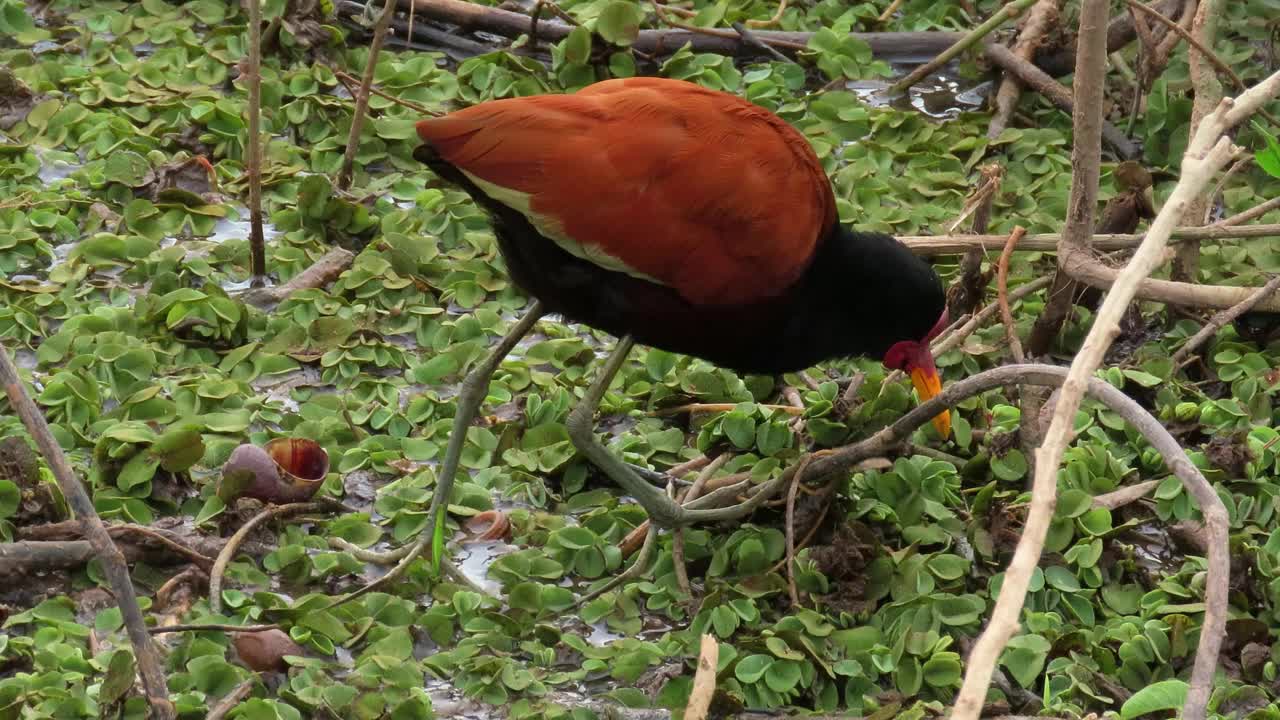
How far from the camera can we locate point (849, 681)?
10.8 feet

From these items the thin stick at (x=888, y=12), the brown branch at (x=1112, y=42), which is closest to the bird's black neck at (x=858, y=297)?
the brown branch at (x=1112, y=42)

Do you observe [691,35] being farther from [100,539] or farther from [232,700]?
[100,539]

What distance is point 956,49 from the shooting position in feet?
17.4

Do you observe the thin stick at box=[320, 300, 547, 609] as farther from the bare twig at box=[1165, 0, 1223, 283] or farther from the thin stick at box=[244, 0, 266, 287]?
the bare twig at box=[1165, 0, 1223, 283]

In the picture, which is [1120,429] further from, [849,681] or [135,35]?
[135,35]

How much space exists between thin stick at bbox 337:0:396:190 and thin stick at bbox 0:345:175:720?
2.16 meters

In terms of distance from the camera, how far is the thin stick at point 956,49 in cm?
493

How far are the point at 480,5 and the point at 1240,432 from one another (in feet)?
10.2

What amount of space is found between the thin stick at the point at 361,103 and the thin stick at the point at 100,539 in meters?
2.16

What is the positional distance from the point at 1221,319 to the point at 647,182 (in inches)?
67.8

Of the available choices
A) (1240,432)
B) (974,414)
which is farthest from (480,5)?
(1240,432)

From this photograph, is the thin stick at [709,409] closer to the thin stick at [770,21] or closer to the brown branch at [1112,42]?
the brown branch at [1112,42]

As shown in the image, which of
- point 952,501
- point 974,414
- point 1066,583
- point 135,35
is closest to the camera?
point 1066,583

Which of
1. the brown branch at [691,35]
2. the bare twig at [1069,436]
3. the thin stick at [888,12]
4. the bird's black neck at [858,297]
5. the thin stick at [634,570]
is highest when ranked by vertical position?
the bare twig at [1069,436]
